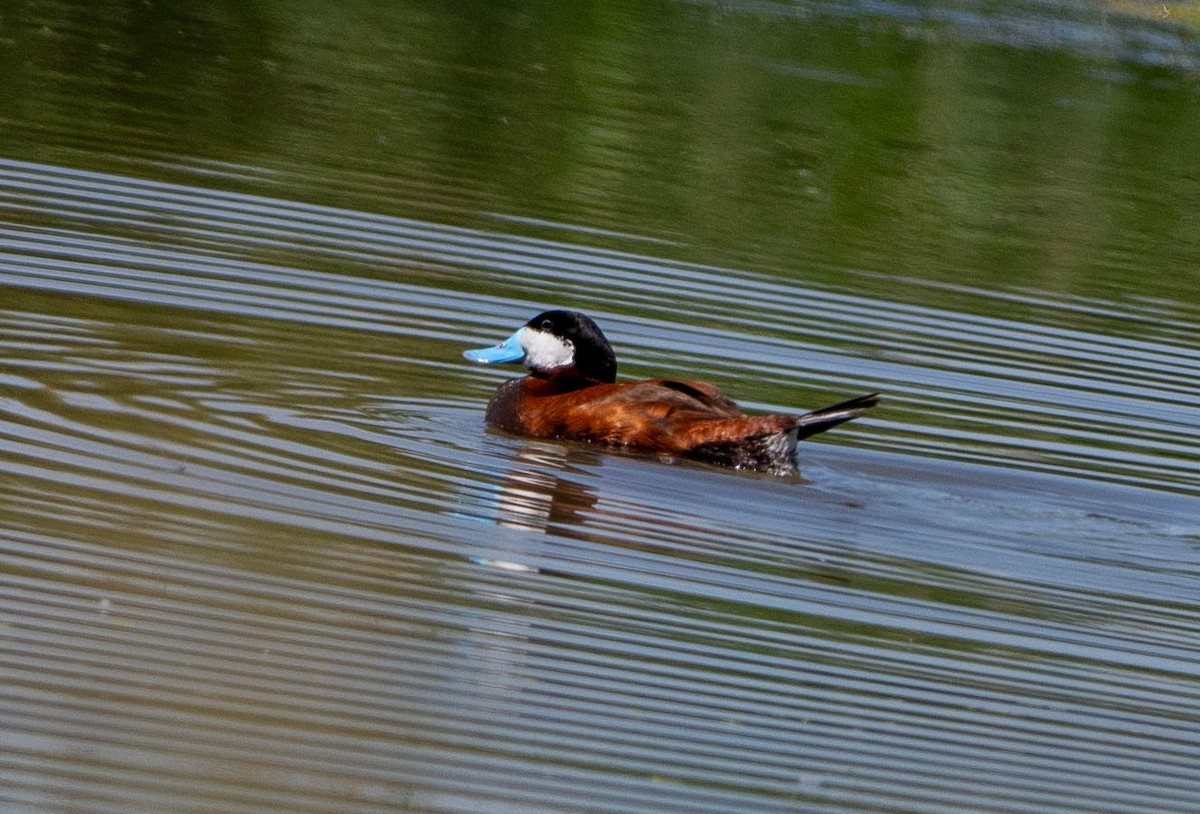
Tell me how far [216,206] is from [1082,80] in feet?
45.8

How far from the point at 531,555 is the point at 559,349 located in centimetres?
253

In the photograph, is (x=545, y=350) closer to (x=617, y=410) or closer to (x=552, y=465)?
(x=617, y=410)

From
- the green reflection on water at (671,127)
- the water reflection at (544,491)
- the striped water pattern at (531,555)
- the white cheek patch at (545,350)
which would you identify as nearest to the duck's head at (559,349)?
the white cheek patch at (545,350)

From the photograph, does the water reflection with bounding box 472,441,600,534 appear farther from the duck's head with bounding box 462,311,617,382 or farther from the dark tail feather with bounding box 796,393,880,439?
the dark tail feather with bounding box 796,393,880,439

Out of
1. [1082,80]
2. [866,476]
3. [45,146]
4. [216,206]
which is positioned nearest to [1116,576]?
[866,476]

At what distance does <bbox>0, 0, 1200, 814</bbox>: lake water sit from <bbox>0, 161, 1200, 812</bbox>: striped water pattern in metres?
0.02

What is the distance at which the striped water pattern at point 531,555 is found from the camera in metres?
5.11

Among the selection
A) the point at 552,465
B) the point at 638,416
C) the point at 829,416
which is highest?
the point at 829,416

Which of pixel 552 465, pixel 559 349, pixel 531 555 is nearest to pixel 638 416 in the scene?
pixel 552 465

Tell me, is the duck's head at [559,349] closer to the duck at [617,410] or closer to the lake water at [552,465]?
the duck at [617,410]

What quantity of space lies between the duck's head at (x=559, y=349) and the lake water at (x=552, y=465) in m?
0.30

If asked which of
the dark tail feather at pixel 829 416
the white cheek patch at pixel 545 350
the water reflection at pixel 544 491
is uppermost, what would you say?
the dark tail feather at pixel 829 416

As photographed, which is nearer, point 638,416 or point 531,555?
point 531,555

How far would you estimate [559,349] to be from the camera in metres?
9.21
